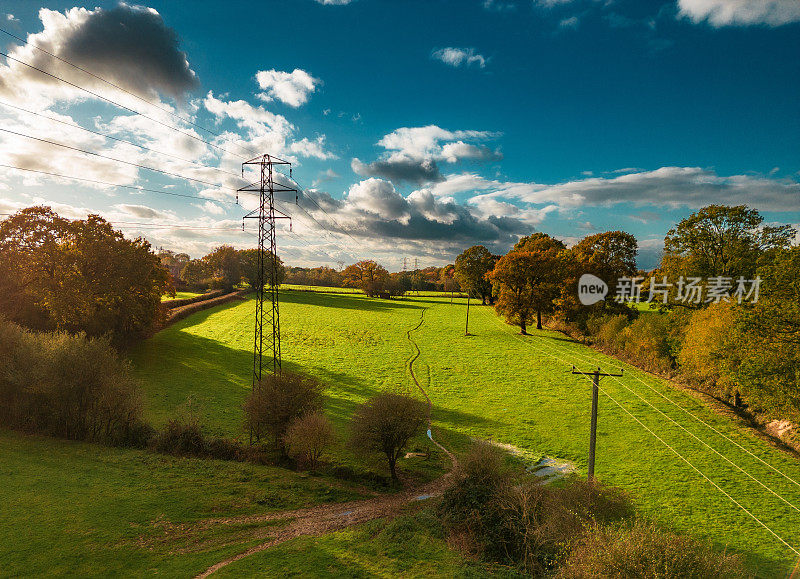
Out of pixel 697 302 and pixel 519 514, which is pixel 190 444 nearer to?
pixel 519 514

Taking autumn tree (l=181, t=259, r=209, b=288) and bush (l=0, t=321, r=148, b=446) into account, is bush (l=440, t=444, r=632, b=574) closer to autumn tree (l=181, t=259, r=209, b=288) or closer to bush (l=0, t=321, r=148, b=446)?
bush (l=0, t=321, r=148, b=446)

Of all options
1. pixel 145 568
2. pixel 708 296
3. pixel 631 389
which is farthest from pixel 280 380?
pixel 708 296

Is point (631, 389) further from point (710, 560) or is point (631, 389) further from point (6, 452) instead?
point (6, 452)

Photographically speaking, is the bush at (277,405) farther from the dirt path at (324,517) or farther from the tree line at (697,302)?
the tree line at (697,302)

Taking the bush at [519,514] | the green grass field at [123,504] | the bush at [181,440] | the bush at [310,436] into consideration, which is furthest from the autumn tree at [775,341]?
the bush at [181,440]

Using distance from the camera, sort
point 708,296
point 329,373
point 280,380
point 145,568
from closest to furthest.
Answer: point 145,568, point 280,380, point 708,296, point 329,373

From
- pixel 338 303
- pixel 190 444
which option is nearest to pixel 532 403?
pixel 190 444

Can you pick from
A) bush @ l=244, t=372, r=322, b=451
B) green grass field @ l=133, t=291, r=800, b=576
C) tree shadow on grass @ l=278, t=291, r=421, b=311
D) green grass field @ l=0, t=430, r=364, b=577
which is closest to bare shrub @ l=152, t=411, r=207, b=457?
green grass field @ l=0, t=430, r=364, b=577
